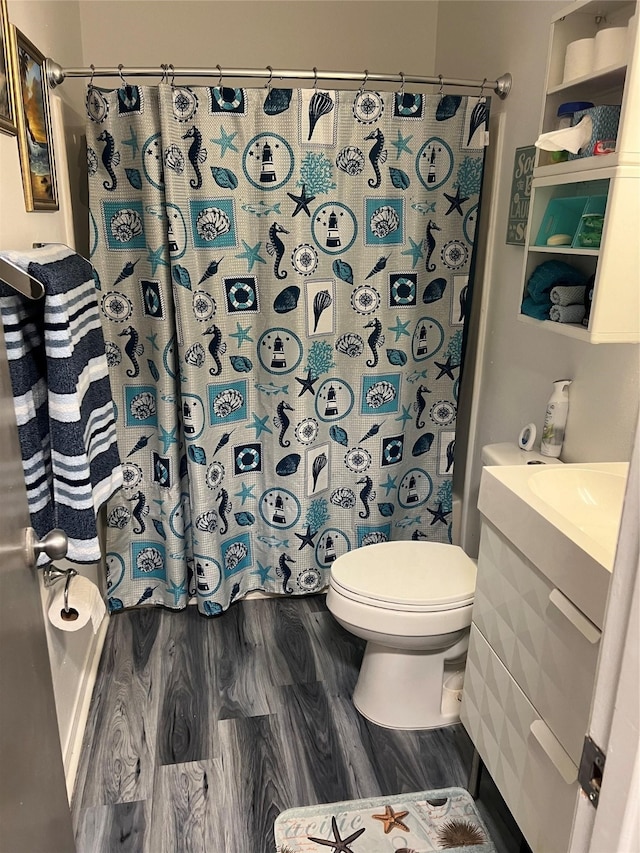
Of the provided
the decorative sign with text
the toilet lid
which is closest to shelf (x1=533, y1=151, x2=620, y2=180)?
the decorative sign with text

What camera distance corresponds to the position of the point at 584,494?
1.47 meters

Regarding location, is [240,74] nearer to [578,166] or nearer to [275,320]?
[275,320]

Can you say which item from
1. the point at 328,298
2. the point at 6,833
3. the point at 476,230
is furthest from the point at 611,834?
the point at 476,230

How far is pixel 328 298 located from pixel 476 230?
57 cm

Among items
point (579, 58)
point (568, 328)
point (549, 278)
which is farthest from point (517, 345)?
point (579, 58)

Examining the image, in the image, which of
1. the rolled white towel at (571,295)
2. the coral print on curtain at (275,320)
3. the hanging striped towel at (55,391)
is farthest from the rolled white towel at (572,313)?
the hanging striped towel at (55,391)

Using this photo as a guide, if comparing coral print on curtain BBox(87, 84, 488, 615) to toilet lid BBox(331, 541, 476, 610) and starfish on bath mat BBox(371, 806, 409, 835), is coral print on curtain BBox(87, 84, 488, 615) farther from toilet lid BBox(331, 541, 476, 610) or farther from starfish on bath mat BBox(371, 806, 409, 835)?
starfish on bath mat BBox(371, 806, 409, 835)

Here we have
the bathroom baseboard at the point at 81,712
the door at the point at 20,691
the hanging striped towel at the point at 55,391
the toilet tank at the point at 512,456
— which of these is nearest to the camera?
the door at the point at 20,691

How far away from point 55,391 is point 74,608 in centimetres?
60

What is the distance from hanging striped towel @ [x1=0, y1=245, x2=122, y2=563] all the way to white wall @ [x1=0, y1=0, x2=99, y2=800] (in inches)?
5.0

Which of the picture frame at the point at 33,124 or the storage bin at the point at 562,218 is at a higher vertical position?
the picture frame at the point at 33,124

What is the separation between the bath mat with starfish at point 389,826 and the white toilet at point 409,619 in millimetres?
265

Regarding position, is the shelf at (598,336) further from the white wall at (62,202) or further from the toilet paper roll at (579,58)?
the white wall at (62,202)

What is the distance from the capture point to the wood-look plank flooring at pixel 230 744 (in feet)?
5.41
